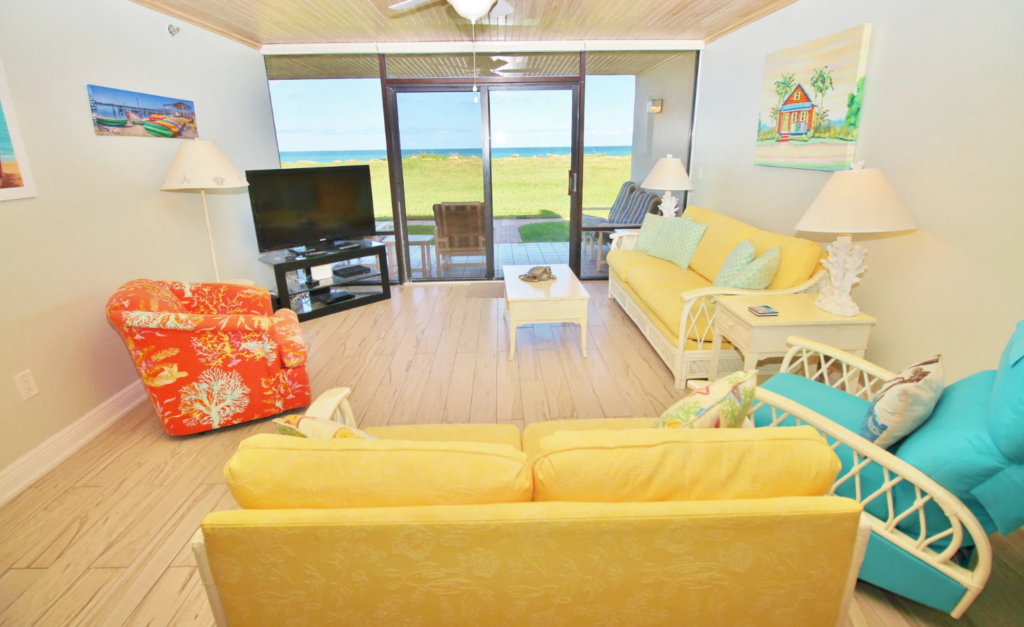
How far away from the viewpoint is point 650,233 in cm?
468

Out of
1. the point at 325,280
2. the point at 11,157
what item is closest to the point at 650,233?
the point at 325,280

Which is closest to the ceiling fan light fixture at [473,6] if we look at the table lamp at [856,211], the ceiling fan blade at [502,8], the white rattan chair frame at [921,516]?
the ceiling fan blade at [502,8]

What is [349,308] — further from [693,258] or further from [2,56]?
[693,258]

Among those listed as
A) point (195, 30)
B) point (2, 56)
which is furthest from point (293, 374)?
point (195, 30)

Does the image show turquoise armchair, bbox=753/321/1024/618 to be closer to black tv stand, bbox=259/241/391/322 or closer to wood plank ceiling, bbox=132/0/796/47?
wood plank ceiling, bbox=132/0/796/47

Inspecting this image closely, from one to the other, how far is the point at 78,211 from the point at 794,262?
417 centimetres

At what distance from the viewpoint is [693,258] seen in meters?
4.23

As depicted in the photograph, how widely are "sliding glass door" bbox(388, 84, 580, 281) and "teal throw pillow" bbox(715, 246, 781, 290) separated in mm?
2688

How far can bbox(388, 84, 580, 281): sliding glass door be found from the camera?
5227 millimetres

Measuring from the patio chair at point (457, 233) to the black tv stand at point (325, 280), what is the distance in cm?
79

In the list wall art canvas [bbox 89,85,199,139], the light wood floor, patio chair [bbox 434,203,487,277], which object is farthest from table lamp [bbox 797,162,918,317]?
wall art canvas [bbox 89,85,199,139]

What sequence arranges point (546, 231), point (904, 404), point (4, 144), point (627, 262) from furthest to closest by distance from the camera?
point (546, 231) → point (627, 262) → point (4, 144) → point (904, 404)

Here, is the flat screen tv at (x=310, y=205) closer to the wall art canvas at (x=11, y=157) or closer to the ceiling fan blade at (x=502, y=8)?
the wall art canvas at (x=11, y=157)

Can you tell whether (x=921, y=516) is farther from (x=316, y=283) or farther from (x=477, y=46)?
(x=477, y=46)
